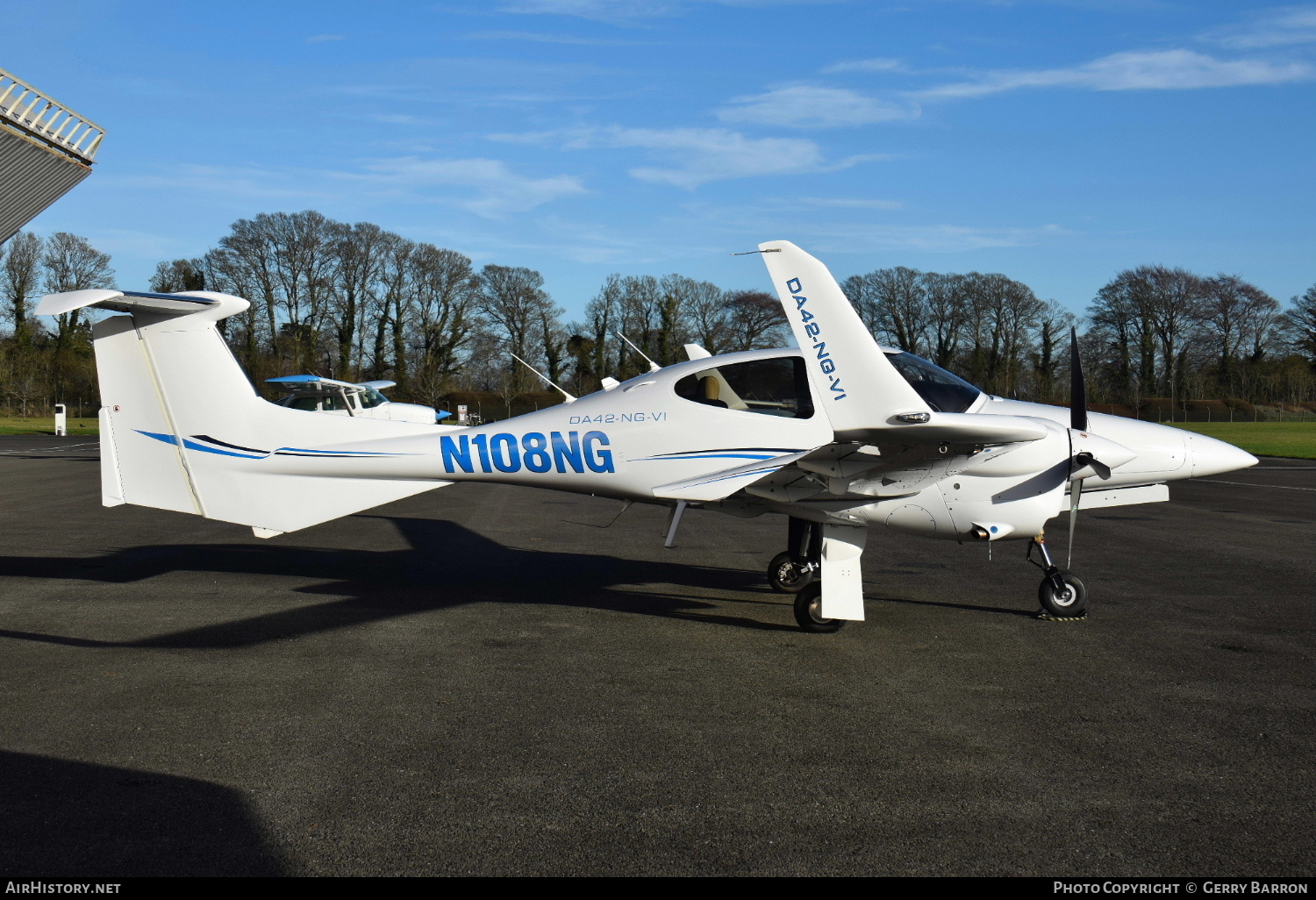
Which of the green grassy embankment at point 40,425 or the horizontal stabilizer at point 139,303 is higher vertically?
the horizontal stabilizer at point 139,303

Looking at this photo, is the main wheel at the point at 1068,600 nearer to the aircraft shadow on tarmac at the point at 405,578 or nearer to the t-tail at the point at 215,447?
the aircraft shadow on tarmac at the point at 405,578

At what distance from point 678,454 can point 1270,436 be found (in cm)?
4720

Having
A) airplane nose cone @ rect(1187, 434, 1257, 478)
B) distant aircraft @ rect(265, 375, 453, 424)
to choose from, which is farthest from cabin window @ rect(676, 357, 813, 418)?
distant aircraft @ rect(265, 375, 453, 424)

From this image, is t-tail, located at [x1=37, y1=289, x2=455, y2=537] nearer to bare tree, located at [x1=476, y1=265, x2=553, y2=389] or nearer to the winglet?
Answer: the winglet

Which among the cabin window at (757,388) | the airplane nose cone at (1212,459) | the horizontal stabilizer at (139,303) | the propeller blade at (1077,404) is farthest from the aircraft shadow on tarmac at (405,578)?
the airplane nose cone at (1212,459)

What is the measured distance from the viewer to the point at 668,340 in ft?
200

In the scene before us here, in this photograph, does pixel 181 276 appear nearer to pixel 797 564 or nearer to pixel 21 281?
pixel 21 281

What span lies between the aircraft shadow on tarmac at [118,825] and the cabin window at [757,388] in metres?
4.89

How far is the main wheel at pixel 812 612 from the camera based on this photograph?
7.14m

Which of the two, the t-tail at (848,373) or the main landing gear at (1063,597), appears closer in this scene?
the t-tail at (848,373)

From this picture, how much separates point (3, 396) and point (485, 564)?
60.1m

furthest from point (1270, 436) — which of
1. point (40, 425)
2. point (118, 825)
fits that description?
point (40, 425)

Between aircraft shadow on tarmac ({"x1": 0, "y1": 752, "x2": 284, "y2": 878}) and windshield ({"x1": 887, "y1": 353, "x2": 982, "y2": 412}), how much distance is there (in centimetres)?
567

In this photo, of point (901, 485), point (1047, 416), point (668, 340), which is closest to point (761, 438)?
point (901, 485)
